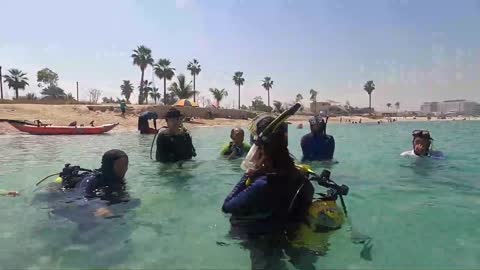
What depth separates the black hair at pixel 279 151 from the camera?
3.79 metres

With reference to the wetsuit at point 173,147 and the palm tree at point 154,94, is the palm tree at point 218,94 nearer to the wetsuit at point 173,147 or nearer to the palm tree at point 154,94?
the palm tree at point 154,94

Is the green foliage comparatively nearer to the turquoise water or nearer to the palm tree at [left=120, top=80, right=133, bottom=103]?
the palm tree at [left=120, top=80, right=133, bottom=103]

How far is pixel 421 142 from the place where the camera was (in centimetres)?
1078

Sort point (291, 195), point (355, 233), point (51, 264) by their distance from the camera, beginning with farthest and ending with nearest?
1. point (355, 233)
2. point (51, 264)
3. point (291, 195)

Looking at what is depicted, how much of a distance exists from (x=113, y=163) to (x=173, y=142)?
12.5ft

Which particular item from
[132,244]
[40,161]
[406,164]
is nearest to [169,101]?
[40,161]

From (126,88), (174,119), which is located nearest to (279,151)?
(174,119)

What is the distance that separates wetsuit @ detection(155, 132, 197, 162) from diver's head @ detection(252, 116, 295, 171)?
5870 millimetres

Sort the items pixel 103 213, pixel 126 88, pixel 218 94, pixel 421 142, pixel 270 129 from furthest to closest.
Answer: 1. pixel 126 88
2. pixel 218 94
3. pixel 421 142
4. pixel 103 213
5. pixel 270 129

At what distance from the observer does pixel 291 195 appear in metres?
3.98

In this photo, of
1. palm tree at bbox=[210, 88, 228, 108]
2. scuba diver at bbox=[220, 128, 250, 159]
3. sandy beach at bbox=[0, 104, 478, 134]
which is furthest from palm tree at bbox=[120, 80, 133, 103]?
scuba diver at bbox=[220, 128, 250, 159]

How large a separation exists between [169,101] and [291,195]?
2932 inches

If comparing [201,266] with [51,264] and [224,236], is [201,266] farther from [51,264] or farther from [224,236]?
[51,264]

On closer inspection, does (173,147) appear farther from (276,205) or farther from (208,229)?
Result: (276,205)
